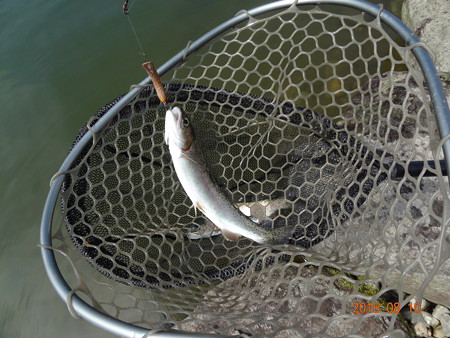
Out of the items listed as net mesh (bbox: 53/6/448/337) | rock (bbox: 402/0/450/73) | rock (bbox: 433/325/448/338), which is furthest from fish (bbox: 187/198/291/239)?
rock (bbox: 402/0/450/73)

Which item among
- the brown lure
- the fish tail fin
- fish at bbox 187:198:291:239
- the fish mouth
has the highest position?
the brown lure

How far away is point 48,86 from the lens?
5.60m

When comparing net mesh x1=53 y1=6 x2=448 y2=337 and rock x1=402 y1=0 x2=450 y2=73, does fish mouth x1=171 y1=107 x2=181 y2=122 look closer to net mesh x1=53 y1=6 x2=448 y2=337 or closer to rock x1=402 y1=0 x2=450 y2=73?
net mesh x1=53 y1=6 x2=448 y2=337

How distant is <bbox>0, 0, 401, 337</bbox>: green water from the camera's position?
409 centimetres

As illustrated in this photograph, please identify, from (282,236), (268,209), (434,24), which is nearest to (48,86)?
(268,209)

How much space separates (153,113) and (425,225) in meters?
2.80

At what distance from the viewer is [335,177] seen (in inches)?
120

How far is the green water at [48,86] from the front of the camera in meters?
4.09

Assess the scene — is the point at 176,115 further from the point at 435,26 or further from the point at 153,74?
the point at 435,26

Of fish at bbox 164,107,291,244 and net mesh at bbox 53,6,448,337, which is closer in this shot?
net mesh at bbox 53,6,448,337

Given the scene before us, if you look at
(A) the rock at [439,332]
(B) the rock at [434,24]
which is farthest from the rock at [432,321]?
(B) the rock at [434,24]

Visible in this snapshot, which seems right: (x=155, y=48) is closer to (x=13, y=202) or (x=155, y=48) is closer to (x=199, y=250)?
(x=13, y=202)

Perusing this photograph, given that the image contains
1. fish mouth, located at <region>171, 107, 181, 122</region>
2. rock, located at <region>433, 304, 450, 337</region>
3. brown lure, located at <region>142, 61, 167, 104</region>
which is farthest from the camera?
rock, located at <region>433, 304, 450, 337</region>

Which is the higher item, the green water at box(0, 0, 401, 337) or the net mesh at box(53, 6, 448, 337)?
the green water at box(0, 0, 401, 337)
